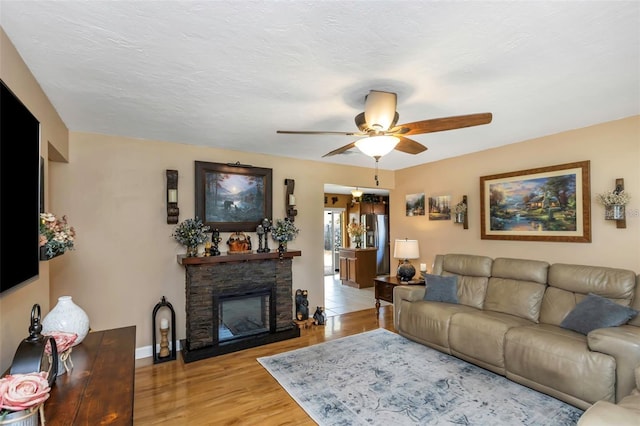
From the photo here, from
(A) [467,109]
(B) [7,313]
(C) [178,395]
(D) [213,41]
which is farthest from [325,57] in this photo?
(C) [178,395]

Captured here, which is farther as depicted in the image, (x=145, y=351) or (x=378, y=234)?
(x=378, y=234)

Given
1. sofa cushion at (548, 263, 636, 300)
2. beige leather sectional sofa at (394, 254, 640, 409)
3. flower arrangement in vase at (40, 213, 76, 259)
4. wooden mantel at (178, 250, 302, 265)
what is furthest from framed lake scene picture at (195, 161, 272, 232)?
sofa cushion at (548, 263, 636, 300)

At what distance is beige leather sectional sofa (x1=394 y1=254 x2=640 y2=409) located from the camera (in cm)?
242

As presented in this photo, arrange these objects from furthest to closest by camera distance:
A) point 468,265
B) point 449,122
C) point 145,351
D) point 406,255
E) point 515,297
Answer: point 406,255, point 468,265, point 145,351, point 515,297, point 449,122

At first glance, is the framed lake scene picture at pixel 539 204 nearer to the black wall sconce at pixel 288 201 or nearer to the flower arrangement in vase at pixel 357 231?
the black wall sconce at pixel 288 201

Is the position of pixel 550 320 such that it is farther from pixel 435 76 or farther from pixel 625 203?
pixel 435 76

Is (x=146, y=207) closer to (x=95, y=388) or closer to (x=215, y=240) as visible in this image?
(x=215, y=240)

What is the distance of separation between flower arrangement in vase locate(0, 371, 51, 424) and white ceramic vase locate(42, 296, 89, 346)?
0.79 metres

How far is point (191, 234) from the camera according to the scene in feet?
12.4

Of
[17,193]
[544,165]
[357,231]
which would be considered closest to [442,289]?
[544,165]

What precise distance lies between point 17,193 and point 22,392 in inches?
39.3

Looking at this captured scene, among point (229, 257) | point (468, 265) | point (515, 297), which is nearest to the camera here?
point (515, 297)

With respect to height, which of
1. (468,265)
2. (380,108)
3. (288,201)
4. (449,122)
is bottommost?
(468,265)

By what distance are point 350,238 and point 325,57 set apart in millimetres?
7401
